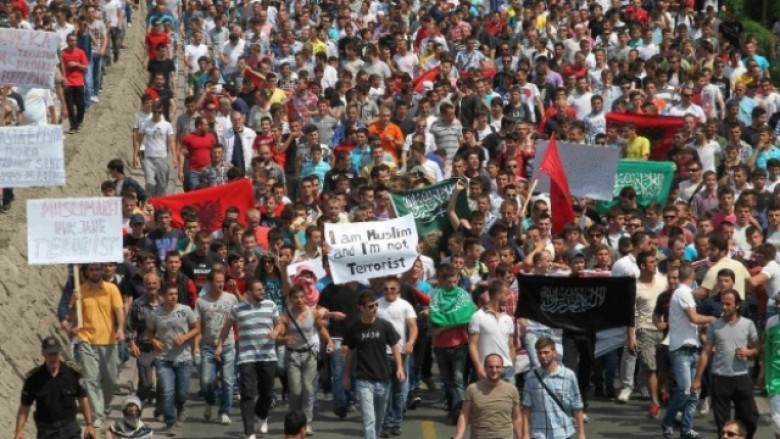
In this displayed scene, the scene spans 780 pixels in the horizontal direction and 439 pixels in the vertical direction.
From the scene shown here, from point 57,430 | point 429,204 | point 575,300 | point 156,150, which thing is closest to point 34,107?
point 156,150

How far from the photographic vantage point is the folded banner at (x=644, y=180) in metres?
25.4

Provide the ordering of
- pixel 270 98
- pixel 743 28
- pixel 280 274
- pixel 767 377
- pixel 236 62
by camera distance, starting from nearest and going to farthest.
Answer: pixel 767 377 < pixel 280 274 < pixel 270 98 < pixel 236 62 < pixel 743 28

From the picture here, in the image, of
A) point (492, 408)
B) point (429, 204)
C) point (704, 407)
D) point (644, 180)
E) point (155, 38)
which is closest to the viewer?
point (492, 408)

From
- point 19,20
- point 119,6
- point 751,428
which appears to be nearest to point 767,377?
point 751,428

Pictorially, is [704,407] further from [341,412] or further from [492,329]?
[341,412]

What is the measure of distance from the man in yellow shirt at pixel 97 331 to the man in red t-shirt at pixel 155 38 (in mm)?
12780

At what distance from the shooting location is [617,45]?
33406 mm

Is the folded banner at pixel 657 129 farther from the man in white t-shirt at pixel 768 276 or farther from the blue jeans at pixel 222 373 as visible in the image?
the blue jeans at pixel 222 373

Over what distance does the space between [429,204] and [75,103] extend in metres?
7.33

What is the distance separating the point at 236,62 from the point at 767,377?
1536 centimetres

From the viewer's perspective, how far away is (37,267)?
73.4ft

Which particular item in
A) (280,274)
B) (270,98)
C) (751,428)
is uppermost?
(270,98)

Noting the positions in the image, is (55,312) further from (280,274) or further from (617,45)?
(617,45)

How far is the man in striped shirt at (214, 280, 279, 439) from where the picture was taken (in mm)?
19609
